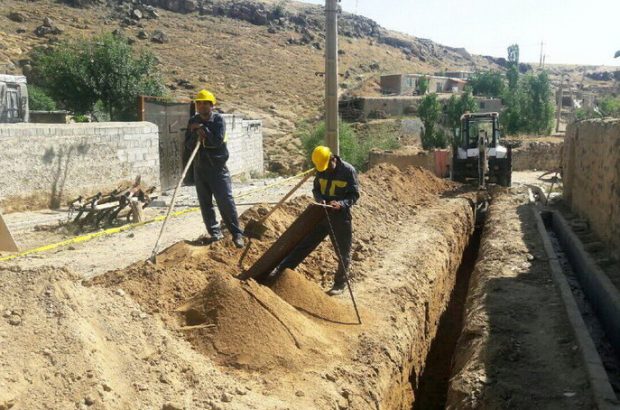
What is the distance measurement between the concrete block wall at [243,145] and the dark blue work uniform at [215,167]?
456 inches

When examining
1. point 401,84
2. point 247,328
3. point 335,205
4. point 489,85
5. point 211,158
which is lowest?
point 247,328

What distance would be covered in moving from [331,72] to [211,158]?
230 inches

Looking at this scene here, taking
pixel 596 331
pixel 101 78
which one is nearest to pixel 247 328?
pixel 596 331

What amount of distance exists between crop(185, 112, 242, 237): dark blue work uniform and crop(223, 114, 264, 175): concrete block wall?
456 inches

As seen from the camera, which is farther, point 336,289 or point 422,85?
point 422,85

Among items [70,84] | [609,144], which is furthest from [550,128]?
[609,144]

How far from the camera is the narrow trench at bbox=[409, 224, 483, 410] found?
20.8 ft

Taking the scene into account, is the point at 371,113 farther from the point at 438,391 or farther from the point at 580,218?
the point at 438,391

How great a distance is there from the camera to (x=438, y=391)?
6625 millimetres

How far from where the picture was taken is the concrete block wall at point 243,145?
19203 millimetres

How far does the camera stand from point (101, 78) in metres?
23.1

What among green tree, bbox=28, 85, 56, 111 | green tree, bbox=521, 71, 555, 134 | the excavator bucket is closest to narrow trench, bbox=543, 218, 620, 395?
the excavator bucket

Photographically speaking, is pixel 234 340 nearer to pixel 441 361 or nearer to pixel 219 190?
pixel 219 190

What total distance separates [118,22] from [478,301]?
50236mm
